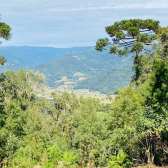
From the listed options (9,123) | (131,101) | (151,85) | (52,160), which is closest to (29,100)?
(9,123)

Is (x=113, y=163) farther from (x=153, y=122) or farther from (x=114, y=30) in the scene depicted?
(x=114, y=30)

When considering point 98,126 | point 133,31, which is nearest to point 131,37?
point 133,31

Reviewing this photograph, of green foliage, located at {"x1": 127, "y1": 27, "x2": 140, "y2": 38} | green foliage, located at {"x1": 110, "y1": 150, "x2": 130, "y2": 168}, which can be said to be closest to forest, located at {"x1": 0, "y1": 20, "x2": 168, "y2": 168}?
green foliage, located at {"x1": 110, "y1": 150, "x2": 130, "y2": 168}

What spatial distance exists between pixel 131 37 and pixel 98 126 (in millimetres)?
10919

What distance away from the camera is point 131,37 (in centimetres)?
1916

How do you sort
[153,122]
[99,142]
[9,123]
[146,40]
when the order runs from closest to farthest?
[153,122], [146,40], [9,123], [99,142]

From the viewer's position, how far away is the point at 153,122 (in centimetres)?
1052

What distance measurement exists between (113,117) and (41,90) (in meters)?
25.4

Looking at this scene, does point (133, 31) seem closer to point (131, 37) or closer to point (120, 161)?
point (131, 37)

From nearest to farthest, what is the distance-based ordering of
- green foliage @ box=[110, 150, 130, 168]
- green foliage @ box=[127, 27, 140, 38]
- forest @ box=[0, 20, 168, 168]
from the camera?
forest @ box=[0, 20, 168, 168]
green foliage @ box=[110, 150, 130, 168]
green foliage @ box=[127, 27, 140, 38]

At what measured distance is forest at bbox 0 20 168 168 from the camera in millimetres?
11023

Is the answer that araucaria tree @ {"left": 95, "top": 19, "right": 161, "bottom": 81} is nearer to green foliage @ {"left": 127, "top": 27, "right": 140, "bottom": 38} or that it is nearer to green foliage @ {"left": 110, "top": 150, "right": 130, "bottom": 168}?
green foliage @ {"left": 127, "top": 27, "right": 140, "bottom": 38}

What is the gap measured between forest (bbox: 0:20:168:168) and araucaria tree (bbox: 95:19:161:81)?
99 centimetres

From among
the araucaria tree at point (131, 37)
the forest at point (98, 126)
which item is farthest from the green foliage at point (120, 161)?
the araucaria tree at point (131, 37)
